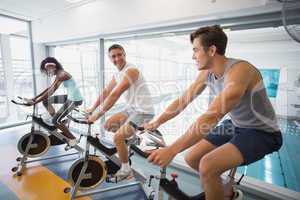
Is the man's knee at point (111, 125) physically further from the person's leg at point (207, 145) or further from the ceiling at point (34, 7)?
the ceiling at point (34, 7)

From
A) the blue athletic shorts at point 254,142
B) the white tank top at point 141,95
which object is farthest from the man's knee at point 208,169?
the white tank top at point 141,95

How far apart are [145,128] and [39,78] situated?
4534 millimetres

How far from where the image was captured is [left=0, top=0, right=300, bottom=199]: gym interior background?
211 centimetres

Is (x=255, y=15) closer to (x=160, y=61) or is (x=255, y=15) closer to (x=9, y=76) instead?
Result: (x=160, y=61)

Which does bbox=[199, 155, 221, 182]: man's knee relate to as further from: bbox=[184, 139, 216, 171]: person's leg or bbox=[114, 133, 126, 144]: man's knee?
bbox=[114, 133, 126, 144]: man's knee

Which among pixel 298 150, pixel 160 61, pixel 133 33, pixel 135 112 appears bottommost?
pixel 298 150

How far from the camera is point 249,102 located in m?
1.19

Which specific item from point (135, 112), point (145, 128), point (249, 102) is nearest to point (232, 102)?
point (249, 102)

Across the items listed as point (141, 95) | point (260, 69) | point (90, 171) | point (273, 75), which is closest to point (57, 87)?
point (90, 171)

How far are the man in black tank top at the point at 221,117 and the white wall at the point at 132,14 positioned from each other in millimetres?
1082

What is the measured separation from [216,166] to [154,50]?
237cm

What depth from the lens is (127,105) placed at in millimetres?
2203

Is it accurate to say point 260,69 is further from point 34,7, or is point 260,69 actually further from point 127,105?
point 34,7

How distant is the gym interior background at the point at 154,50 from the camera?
211 cm
